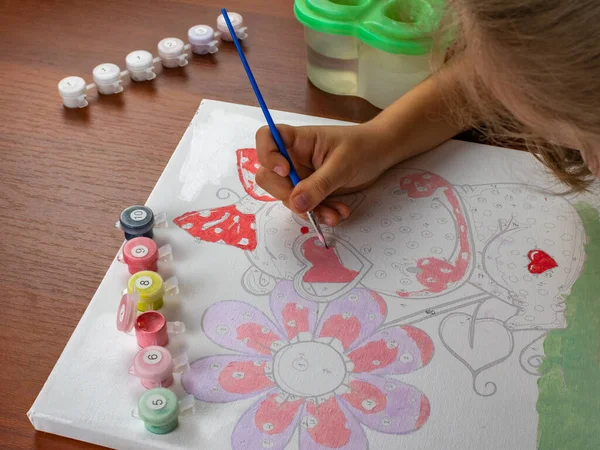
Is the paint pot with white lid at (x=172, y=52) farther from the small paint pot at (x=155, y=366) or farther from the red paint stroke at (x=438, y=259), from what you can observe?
the small paint pot at (x=155, y=366)

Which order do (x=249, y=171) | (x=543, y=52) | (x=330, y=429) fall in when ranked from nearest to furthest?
(x=543, y=52) < (x=330, y=429) < (x=249, y=171)

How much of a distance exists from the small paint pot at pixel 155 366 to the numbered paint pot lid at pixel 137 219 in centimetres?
13

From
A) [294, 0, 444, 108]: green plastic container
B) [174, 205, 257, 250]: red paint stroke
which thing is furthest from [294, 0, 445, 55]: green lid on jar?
[174, 205, 257, 250]: red paint stroke

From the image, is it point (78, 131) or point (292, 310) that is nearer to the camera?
point (292, 310)

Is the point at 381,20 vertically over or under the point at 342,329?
over

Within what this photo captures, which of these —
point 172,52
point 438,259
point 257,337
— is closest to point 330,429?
point 257,337

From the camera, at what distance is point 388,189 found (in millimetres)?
811

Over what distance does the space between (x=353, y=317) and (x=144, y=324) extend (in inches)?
6.8

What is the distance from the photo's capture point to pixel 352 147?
2.62ft

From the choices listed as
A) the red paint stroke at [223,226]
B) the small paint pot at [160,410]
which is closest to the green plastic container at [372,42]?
the red paint stroke at [223,226]

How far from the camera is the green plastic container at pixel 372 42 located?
0.82 m

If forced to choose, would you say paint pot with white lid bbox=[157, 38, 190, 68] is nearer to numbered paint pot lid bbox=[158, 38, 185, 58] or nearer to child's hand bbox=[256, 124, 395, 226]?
numbered paint pot lid bbox=[158, 38, 185, 58]

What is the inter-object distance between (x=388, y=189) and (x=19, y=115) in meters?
0.41

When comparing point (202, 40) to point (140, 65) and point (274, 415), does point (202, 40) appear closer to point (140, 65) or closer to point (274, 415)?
point (140, 65)
